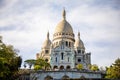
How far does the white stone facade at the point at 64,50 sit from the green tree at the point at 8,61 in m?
31.9

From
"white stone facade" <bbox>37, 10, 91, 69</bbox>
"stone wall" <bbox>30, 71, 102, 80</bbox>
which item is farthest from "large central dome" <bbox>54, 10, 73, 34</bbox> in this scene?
"stone wall" <bbox>30, 71, 102, 80</bbox>

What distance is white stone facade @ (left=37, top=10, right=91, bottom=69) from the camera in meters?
90.0

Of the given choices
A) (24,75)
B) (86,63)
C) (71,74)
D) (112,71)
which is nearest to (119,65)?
(112,71)

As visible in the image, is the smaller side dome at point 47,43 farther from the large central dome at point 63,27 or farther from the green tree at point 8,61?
the green tree at point 8,61

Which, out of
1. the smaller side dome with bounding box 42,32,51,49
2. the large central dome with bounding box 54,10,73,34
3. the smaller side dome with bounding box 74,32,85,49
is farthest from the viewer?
the smaller side dome with bounding box 42,32,51,49

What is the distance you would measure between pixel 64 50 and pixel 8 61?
40.8 meters

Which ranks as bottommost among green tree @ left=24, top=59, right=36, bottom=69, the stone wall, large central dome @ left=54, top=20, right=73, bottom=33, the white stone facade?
the stone wall

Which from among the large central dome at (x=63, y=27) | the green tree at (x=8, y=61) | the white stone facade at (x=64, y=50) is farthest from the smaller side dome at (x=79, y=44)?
the green tree at (x=8, y=61)

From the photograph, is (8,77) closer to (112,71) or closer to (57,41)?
(112,71)

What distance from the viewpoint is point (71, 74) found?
221 ft

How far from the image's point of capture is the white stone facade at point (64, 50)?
90.0m

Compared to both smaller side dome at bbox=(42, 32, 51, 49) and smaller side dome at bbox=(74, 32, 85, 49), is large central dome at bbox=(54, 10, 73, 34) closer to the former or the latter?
smaller side dome at bbox=(42, 32, 51, 49)

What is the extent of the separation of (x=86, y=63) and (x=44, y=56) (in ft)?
42.4

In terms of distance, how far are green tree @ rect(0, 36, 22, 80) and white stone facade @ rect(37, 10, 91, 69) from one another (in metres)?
31.9
